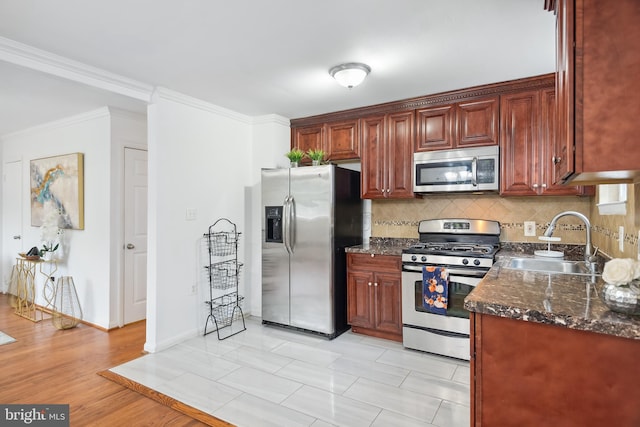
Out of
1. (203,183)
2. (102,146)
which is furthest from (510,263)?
(102,146)

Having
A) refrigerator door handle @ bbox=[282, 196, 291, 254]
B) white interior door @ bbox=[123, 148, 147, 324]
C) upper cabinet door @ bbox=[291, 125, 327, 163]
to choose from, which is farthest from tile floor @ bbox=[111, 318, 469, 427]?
upper cabinet door @ bbox=[291, 125, 327, 163]

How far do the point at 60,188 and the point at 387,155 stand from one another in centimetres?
386

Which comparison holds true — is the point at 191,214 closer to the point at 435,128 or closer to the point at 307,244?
the point at 307,244

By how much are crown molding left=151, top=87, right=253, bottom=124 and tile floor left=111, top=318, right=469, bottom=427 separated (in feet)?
7.39

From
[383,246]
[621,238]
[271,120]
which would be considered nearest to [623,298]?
[621,238]

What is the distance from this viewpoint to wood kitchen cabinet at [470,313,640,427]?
1208mm

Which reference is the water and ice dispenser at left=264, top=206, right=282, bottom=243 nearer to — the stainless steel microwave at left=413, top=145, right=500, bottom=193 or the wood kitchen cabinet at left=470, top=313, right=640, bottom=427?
the stainless steel microwave at left=413, top=145, right=500, bottom=193

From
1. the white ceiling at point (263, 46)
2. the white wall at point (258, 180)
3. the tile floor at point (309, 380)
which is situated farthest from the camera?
the white wall at point (258, 180)

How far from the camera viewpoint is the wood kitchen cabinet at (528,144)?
296cm

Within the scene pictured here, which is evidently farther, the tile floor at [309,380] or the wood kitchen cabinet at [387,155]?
the wood kitchen cabinet at [387,155]

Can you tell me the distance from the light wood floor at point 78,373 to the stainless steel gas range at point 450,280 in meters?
1.89

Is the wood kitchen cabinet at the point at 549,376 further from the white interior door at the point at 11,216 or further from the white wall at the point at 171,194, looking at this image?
the white interior door at the point at 11,216

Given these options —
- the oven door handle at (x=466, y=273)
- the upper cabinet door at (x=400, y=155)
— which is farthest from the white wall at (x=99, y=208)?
the oven door handle at (x=466, y=273)

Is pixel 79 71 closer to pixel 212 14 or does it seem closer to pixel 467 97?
pixel 212 14
